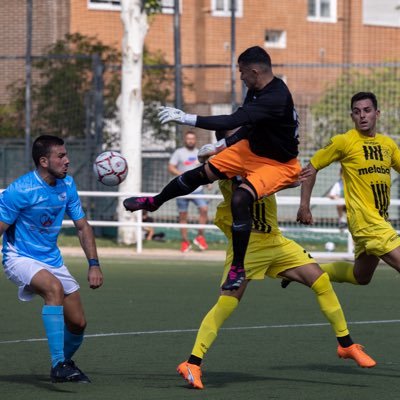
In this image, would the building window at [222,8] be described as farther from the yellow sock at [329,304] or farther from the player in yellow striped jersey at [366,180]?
the yellow sock at [329,304]

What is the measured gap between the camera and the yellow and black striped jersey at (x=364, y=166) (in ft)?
34.1

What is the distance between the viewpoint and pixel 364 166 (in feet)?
34.1

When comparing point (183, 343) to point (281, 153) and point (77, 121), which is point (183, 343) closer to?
point (281, 153)

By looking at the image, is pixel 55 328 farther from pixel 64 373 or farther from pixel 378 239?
pixel 378 239

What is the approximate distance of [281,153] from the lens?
9.11 meters

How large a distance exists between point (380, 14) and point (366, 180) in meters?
30.6

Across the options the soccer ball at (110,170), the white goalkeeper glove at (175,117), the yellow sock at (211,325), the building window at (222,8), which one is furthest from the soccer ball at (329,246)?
the building window at (222,8)

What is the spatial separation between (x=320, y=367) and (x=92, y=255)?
6.81 ft

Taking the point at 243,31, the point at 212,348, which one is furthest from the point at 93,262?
the point at 243,31

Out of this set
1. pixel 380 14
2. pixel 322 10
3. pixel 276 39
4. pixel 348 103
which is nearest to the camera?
pixel 348 103

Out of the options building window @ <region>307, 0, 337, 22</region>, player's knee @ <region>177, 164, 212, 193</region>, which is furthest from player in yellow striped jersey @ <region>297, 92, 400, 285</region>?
building window @ <region>307, 0, 337, 22</region>

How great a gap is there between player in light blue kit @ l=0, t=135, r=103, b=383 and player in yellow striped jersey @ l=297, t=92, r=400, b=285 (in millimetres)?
2410

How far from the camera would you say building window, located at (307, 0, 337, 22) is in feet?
125

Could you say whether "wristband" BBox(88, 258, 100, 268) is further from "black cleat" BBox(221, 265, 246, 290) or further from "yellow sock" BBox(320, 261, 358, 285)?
"yellow sock" BBox(320, 261, 358, 285)
